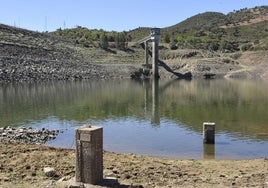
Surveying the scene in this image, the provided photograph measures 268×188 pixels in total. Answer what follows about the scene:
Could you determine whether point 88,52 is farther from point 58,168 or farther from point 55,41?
point 58,168

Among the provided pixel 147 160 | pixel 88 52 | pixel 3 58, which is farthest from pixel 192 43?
pixel 147 160

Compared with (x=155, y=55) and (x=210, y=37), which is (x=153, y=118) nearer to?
(x=155, y=55)

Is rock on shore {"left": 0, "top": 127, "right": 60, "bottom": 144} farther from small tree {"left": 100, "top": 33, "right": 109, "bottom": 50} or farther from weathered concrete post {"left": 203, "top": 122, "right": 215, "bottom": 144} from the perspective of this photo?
small tree {"left": 100, "top": 33, "right": 109, "bottom": 50}

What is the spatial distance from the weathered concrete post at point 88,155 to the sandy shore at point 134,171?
0.60 m

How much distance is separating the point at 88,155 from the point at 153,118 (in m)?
22.2

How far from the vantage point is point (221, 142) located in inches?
992

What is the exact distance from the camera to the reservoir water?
24.2 meters

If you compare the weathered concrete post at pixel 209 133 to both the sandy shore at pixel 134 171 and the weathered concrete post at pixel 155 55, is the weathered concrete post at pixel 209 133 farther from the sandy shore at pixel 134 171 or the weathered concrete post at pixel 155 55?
the weathered concrete post at pixel 155 55

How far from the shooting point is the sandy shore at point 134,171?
1419 cm

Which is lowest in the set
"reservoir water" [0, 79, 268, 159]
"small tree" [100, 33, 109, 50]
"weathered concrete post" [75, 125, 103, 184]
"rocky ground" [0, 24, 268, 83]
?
"reservoir water" [0, 79, 268, 159]

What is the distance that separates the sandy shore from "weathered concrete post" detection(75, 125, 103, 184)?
60 cm

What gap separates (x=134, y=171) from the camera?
15633 millimetres

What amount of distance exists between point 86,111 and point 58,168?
23.1m

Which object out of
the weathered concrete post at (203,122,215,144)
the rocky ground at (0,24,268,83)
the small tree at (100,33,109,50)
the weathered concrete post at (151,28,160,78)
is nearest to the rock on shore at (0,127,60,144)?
the weathered concrete post at (203,122,215,144)
